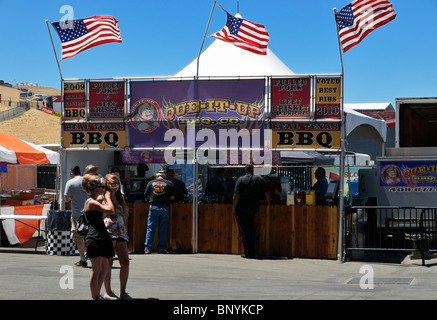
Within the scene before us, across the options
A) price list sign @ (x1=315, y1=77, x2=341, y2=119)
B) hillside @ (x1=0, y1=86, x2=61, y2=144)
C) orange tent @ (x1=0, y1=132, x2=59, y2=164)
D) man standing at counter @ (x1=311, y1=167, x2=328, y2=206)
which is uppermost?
hillside @ (x1=0, y1=86, x2=61, y2=144)

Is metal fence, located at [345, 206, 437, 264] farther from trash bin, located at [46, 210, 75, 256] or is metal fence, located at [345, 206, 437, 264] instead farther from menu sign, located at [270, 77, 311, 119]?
trash bin, located at [46, 210, 75, 256]

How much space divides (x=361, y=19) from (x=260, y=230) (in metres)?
4.62

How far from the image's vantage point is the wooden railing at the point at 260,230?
13.9 metres

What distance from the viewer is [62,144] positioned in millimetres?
15273

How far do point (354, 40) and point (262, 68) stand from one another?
18.8 feet

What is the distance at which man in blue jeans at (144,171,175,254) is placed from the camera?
14.2 m

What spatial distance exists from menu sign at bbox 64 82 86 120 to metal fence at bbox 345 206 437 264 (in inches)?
239

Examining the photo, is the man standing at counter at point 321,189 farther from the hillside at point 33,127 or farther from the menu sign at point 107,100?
the hillside at point 33,127

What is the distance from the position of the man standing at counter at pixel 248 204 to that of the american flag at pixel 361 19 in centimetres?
311

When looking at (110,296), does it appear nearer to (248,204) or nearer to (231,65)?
(248,204)

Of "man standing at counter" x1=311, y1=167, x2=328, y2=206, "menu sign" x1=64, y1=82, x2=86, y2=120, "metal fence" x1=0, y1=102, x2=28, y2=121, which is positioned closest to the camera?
"man standing at counter" x1=311, y1=167, x2=328, y2=206

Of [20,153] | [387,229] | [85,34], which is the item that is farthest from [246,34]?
[20,153]

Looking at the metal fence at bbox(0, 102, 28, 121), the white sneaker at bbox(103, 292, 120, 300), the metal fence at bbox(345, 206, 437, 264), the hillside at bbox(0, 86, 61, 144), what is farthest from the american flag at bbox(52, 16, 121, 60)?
the metal fence at bbox(0, 102, 28, 121)

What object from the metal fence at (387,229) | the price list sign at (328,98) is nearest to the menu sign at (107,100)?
the price list sign at (328,98)
